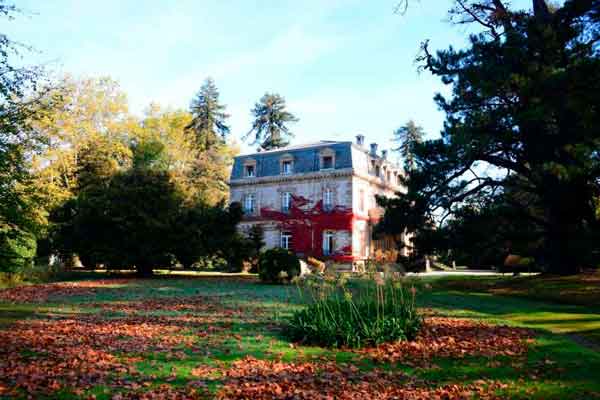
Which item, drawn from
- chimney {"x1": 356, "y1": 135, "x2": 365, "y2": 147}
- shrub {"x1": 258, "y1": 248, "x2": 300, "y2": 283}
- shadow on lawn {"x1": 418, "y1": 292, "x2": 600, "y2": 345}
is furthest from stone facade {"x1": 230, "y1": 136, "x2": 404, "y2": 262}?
shadow on lawn {"x1": 418, "y1": 292, "x2": 600, "y2": 345}

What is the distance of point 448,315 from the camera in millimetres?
10758

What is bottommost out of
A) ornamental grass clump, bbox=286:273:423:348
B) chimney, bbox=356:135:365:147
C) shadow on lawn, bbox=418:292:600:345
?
shadow on lawn, bbox=418:292:600:345

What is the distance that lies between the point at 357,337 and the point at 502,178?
1499cm

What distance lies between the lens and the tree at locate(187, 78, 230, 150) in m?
51.3

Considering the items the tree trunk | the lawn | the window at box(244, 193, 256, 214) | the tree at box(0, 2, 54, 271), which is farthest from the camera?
the window at box(244, 193, 256, 214)

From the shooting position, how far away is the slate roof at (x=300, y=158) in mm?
36688

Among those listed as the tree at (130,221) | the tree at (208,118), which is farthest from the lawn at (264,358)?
the tree at (208,118)

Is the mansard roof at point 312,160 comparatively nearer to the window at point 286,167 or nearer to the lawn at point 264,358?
the window at point 286,167

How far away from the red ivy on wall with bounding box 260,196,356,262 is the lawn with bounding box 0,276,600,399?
2512 centimetres

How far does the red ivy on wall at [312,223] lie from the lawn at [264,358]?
25.1 meters

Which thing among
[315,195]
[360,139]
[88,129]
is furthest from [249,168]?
[88,129]

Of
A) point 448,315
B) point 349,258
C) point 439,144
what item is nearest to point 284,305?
point 448,315

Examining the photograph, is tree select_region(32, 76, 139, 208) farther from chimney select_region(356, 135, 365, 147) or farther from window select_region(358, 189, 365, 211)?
chimney select_region(356, 135, 365, 147)

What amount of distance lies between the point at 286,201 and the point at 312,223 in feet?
10.00
